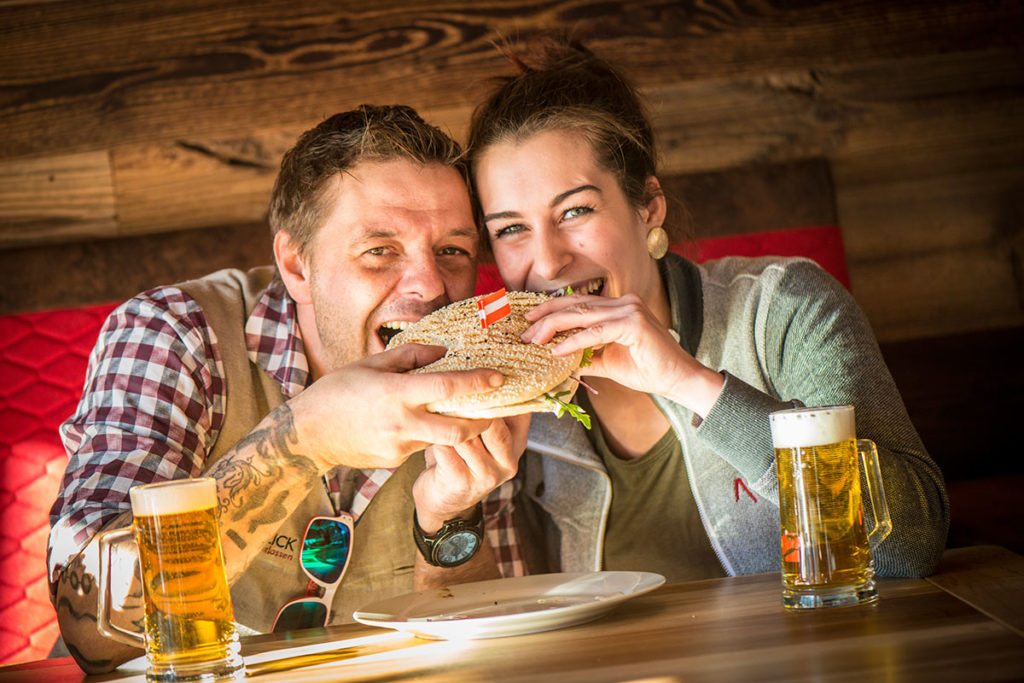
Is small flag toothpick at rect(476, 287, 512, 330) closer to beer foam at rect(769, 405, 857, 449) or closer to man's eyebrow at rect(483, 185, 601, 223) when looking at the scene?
man's eyebrow at rect(483, 185, 601, 223)

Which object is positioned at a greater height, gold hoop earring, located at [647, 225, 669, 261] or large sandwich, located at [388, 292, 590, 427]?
gold hoop earring, located at [647, 225, 669, 261]

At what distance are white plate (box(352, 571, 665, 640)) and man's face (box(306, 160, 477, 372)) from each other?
59 centimetres

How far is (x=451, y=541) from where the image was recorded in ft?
6.74

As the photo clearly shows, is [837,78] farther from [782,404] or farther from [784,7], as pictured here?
[782,404]

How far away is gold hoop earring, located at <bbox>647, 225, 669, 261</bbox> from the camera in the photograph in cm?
235

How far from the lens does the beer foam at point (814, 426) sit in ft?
4.69

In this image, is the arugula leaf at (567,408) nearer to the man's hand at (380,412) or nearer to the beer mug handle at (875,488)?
the man's hand at (380,412)

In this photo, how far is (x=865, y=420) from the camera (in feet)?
6.02

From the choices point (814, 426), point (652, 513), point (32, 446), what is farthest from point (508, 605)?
point (32, 446)

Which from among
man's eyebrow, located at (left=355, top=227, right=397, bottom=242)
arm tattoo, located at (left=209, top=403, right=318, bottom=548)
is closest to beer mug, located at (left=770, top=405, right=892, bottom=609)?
arm tattoo, located at (left=209, top=403, right=318, bottom=548)

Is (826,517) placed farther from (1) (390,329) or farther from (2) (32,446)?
(2) (32,446)

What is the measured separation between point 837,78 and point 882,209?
436 millimetres

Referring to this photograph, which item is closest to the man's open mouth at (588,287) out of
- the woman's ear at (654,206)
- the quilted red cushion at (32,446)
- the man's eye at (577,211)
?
the man's eye at (577,211)

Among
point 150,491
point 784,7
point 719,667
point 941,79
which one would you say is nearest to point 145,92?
point 784,7
